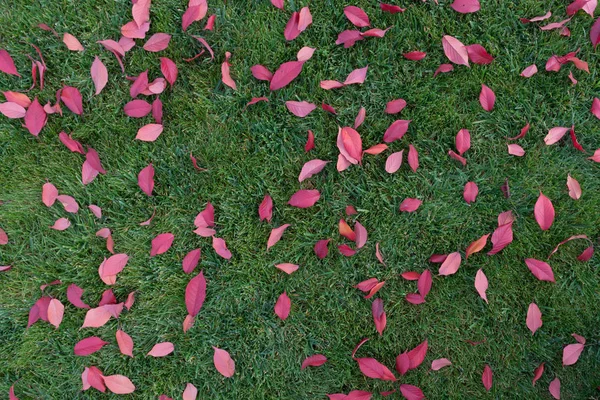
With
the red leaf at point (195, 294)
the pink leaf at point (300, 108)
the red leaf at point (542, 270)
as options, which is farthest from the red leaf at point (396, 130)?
the red leaf at point (195, 294)

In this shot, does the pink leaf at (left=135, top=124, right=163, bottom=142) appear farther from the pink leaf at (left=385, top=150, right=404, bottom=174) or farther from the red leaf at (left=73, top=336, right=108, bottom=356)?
the pink leaf at (left=385, top=150, right=404, bottom=174)

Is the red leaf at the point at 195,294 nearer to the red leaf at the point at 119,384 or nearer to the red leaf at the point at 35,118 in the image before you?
the red leaf at the point at 119,384

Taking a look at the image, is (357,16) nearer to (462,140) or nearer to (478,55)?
(478,55)

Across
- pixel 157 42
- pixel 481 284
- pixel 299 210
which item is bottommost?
pixel 481 284

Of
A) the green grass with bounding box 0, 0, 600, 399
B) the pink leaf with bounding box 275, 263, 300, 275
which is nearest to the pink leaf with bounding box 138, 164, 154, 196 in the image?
the green grass with bounding box 0, 0, 600, 399

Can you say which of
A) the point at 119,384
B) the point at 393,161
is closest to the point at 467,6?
the point at 393,161
